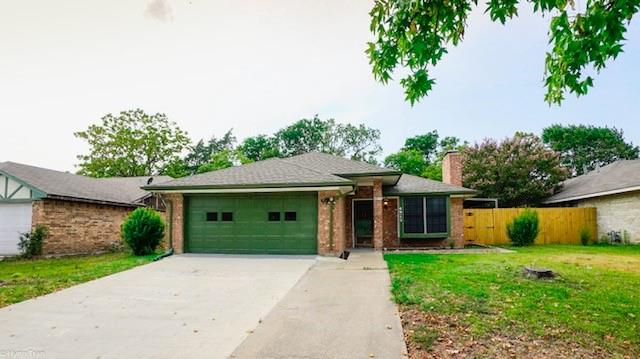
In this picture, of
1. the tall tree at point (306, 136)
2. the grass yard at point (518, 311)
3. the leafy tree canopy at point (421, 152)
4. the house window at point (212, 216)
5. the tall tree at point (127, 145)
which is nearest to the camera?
the grass yard at point (518, 311)

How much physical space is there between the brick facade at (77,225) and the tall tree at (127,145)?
18617mm

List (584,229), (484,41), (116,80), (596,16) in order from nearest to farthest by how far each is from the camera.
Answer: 1. (596,16)
2. (484,41)
3. (116,80)
4. (584,229)

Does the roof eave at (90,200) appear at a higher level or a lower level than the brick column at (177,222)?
higher

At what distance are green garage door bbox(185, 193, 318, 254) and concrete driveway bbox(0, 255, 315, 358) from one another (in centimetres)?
217

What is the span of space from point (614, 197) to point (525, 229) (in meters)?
4.69

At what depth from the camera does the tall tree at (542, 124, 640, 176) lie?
Result: 1449 inches

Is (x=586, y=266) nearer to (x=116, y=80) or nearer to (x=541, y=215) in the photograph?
(x=541, y=215)

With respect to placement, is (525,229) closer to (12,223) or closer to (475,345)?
(475,345)

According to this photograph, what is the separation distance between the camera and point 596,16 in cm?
386

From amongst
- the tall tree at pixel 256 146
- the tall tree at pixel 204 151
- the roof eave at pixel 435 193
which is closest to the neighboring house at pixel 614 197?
the roof eave at pixel 435 193

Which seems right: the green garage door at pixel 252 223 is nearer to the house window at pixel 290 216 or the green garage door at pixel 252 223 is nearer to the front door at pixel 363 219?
the house window at pixel 290 216

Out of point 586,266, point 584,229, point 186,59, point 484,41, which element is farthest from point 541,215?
point 186,59

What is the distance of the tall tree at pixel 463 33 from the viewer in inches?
154

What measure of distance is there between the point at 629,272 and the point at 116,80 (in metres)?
16.7
